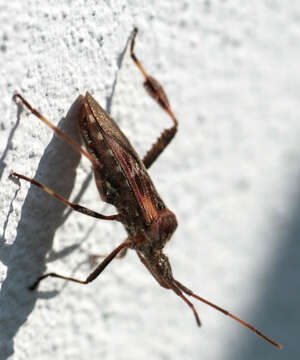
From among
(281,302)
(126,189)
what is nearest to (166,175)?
(126,189)

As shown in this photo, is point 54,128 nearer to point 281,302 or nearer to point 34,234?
point 34,234

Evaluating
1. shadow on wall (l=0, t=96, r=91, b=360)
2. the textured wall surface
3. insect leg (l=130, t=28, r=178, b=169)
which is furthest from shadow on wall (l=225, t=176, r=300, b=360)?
shadow on wall (l=0, t=96, r=91, b=360)

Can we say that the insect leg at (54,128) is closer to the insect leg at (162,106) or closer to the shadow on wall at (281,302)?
the insect leg at (162,106)

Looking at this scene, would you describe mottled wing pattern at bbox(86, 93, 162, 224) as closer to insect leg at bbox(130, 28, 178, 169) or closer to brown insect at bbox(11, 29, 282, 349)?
brown insect at bbox(11, 29, 282, 349)

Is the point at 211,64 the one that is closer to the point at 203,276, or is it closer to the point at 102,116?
the point at 102,116

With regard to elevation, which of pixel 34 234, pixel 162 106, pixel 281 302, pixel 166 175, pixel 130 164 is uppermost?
pixel 162 106
